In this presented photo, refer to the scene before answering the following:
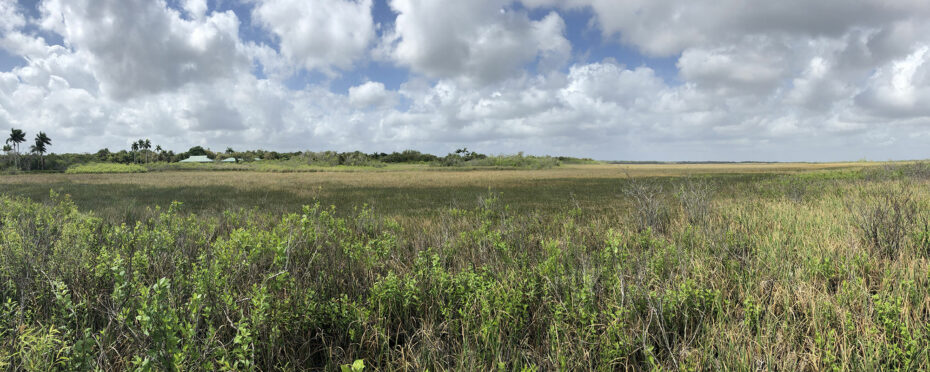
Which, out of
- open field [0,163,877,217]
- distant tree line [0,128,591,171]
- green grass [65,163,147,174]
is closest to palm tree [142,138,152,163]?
distant tree line [0,128,591,171]

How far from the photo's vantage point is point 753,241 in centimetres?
614

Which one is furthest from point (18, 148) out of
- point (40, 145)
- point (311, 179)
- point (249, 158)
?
point (311, 179)

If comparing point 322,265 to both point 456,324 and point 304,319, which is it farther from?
point 456,324

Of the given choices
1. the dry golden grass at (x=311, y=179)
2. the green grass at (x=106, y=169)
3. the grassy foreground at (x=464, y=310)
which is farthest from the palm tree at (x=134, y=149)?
the grassy foreground at (x=464, y=310)

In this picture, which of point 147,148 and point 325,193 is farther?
point 147,148

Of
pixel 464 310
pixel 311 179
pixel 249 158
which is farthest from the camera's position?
pixel 249 158

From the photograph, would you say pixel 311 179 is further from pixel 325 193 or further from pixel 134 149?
pixel 134 149

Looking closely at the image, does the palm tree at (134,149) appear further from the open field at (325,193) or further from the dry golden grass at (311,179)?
the open field at (325,193)

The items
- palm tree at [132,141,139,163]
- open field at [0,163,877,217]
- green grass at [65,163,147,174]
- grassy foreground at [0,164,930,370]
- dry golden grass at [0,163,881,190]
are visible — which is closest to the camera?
grassy foreground at [0,164,930,370]

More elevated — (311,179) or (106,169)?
(106,169)

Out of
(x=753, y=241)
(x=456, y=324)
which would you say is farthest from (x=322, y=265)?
(x=753, y=241)

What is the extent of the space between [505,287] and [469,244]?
97.0 inches

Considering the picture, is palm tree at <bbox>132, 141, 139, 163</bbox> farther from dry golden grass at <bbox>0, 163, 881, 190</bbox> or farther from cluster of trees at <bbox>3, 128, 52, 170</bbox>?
dry golden grass at <bbox>0, 163, 881, 190</bbox>

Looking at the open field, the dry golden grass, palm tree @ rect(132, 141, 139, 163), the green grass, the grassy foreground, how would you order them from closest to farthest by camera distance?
the grassy foreground → the open field → the dry golden grass → the green grass → palm tree @ rect(132, 141, 139, 163)
